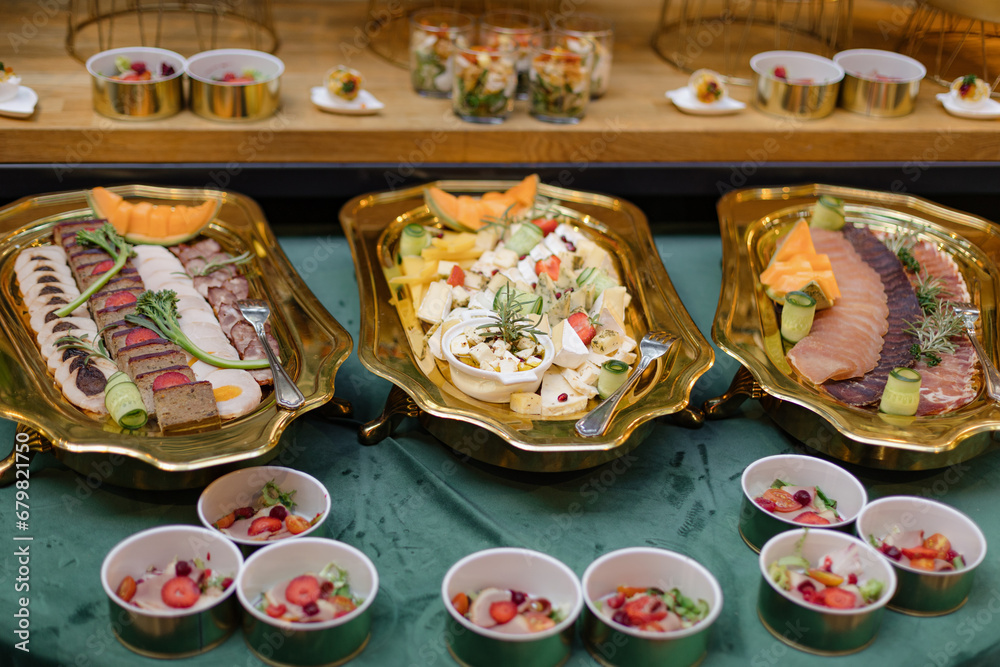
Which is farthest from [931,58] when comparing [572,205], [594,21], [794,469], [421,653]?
[421,653]

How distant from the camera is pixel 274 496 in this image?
1546 mm

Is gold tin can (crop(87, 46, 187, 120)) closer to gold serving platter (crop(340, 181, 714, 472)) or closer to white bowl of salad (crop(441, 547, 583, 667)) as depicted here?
gold serving platter (crop(340, 181, 714, 472))

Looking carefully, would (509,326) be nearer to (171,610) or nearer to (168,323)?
(168,323)

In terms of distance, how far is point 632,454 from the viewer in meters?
1.82

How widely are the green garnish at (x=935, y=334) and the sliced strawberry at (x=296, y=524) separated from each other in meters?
1.28

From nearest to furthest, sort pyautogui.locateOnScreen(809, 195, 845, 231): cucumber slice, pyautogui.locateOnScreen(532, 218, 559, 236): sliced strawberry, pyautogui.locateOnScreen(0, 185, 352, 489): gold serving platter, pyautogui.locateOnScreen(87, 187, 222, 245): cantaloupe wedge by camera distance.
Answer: pyautogui.locateOnScreen(0, 185, 352, 489): gold serving platter, pyautogui.locateOnScreen(87, 187, 222, 245): cantaloupe wedge, pyautogui.locateOnScreen(532, 218, 559, 236): sliced strawberry, pyautogui.locateOnScreen(809, 195, 845, 231): cucumber slice

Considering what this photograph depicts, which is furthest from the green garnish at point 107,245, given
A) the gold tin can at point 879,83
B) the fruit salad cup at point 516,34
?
the gold tin can at point 879,83

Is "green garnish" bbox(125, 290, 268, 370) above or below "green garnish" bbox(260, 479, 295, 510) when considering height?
above

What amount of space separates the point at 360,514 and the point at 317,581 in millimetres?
289

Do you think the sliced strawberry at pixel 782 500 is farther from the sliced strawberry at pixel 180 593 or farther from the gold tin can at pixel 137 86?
the gold tin can at pixel 137 86

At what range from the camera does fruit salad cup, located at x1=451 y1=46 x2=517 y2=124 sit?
101 inches

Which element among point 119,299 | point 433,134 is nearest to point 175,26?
point 433,134

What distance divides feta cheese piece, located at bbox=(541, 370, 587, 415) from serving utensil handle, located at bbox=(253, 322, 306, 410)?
17.4 inches

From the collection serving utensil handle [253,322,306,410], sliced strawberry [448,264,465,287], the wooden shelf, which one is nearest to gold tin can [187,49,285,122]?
the wooden shelf
